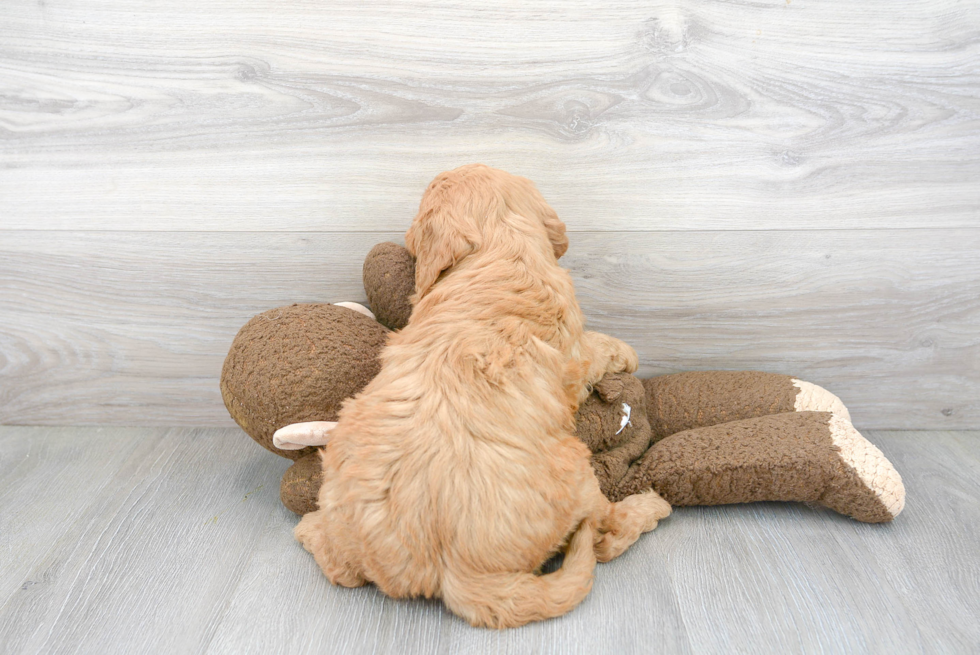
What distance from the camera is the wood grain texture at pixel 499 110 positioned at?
1.70m

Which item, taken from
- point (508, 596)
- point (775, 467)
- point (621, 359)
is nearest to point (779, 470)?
point (775, 467)

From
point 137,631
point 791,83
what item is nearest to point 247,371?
point 137,631

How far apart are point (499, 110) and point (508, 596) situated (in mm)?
1207

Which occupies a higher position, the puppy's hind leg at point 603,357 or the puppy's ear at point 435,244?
the puppy's ear at point 435,244

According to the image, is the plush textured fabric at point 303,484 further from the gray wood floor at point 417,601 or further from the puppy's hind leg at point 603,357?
the puppy's hind leg at point 603,357

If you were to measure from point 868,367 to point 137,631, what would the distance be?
202cm

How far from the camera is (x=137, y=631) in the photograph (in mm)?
1302

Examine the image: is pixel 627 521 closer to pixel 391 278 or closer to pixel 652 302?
pixel 652 302

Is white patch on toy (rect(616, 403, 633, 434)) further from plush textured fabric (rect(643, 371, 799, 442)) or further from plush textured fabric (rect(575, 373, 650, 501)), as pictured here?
plush textured fabric (rect(643, 371, 799, 442))

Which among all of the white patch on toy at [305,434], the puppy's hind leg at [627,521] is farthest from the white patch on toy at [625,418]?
the white patch on toy at [305,434]

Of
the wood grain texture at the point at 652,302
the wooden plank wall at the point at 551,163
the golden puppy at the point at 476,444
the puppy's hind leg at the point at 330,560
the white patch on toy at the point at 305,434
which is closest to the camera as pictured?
the golden puppy at the point at 476,444

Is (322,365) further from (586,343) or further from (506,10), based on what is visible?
(506,10)

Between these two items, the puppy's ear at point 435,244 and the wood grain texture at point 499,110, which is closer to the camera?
the puppy's ear at point 435,244

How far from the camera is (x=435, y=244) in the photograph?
1.45 metres
